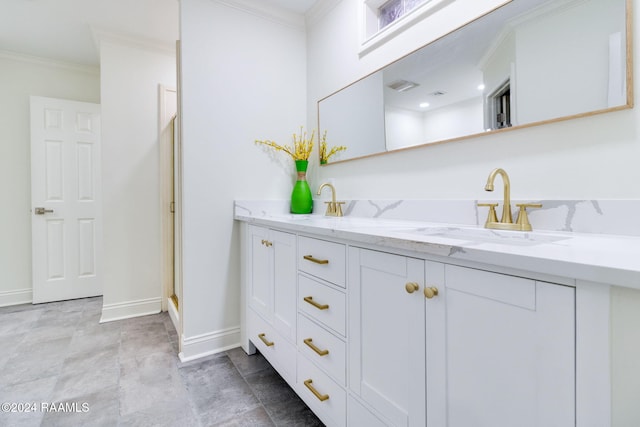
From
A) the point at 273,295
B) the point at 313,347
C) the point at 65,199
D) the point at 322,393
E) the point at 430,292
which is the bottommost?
the point at 322,393

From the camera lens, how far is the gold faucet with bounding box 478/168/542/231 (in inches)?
41.9

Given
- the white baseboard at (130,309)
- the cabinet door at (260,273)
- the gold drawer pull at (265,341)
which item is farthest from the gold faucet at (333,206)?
the white baseboard at (130,309)

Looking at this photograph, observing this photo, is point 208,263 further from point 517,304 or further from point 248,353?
point 517,304

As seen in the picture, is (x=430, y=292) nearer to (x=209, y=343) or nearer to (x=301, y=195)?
(x=301, y=195)

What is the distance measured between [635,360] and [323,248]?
886 mm

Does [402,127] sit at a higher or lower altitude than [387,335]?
higher

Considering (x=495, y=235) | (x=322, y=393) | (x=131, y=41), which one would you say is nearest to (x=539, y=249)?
(x=495, y=235)

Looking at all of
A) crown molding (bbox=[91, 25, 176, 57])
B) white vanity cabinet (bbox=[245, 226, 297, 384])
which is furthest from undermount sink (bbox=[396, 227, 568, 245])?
crown molding (bbox=[91, 25, 176, 57])

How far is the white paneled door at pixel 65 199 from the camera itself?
2986mm

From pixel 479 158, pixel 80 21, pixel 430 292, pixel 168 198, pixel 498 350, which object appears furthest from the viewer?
pixel 168 198

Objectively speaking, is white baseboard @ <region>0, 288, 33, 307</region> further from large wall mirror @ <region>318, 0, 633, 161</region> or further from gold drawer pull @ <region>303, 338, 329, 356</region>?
large wall mirror @ <region>318, 0, 633, 161</region>

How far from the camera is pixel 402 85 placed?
1.60 meters

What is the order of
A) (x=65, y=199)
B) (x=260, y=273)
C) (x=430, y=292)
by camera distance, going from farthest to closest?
(x=65, y=199), (x=260, y=273), (x=430, y=292)

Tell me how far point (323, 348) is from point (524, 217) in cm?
88
